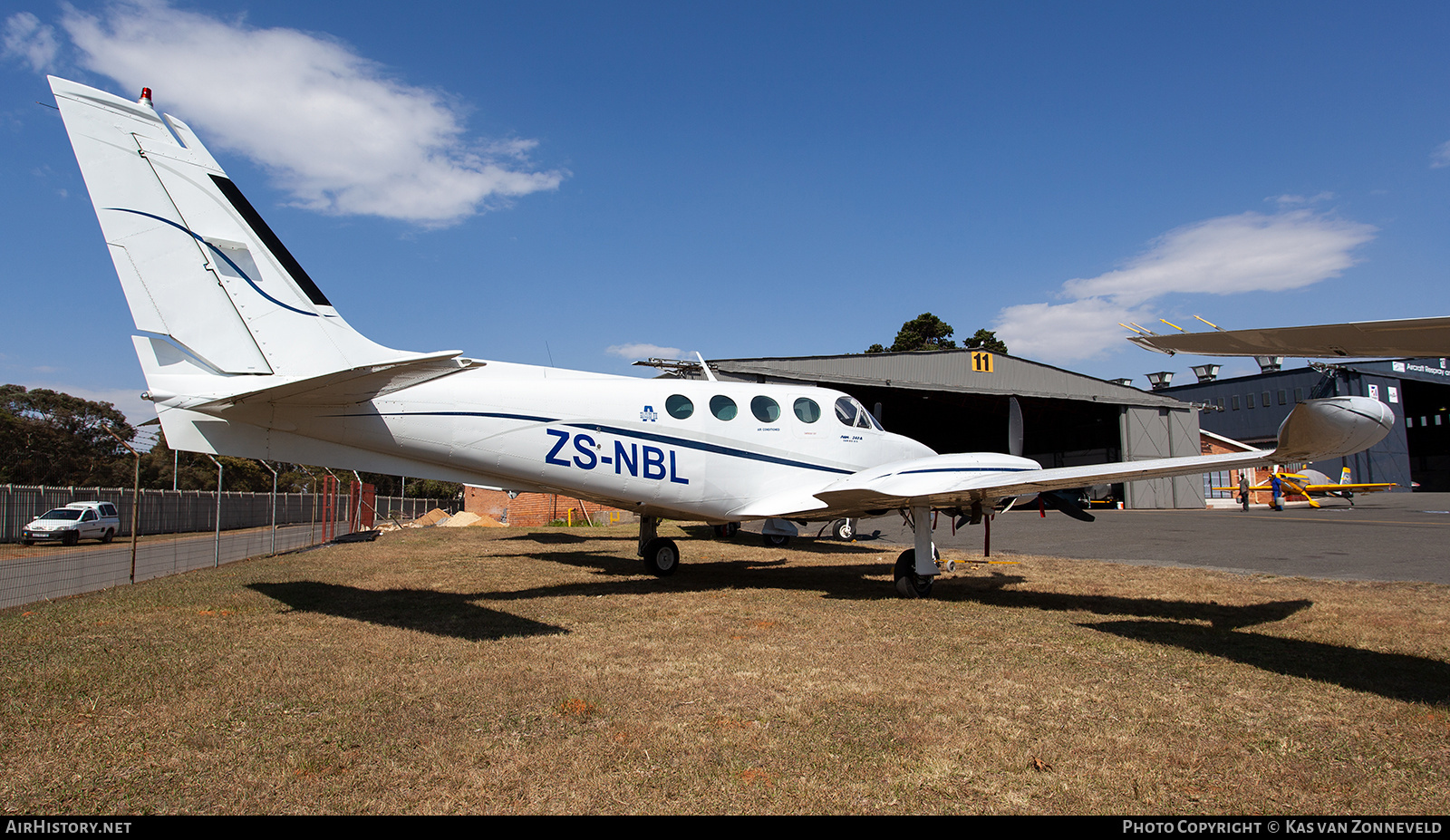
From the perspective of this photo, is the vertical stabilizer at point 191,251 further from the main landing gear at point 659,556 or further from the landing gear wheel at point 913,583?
the landing gear wheel at point 913,583

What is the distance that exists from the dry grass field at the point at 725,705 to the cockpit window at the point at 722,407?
8.88 ft

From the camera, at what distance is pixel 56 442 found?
49.1m

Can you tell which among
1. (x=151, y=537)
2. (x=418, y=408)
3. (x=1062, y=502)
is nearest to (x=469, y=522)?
(x=151, y=537)

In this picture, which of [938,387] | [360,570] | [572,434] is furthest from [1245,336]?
[938,387]

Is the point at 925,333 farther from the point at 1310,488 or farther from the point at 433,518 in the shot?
the point at 433,518

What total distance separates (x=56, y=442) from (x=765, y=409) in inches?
2370

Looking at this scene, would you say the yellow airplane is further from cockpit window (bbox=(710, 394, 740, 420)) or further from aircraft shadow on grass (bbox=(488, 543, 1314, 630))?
cockpit window (bbox=(710, 394, 740, 420))

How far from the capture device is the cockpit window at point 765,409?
420 inches

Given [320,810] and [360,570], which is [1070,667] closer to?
[320,810]

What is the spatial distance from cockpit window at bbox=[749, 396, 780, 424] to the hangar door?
3715cm

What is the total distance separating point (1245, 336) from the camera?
193 inches

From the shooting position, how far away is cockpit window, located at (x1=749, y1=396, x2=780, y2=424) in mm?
10672

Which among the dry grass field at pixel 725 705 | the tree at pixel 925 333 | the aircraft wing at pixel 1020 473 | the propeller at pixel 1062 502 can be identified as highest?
the tree at pixel 925 333

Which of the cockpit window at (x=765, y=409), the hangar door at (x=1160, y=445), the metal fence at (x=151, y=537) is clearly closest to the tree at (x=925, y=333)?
the hangar door at (x=1160, y=445)
